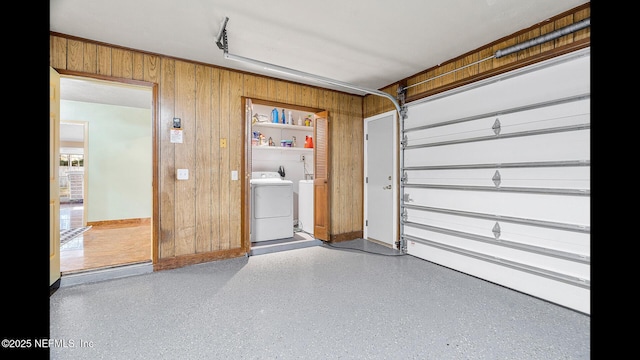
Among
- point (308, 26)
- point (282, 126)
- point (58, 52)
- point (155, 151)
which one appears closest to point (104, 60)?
point (58, 52)

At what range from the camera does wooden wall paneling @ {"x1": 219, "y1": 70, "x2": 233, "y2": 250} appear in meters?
3.70

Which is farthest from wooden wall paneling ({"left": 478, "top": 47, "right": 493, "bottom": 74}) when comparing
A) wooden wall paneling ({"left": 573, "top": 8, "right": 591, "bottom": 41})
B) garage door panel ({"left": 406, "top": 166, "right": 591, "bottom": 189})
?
garage door panel ({"left": 406, "top": 166, "right": 591, "bottom": 189})

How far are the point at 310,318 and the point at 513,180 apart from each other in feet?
7.67

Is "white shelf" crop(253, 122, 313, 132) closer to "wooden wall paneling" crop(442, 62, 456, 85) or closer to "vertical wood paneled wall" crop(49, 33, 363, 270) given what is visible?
"vertical wood paneled wall" crop(49, 33, 363, 270)

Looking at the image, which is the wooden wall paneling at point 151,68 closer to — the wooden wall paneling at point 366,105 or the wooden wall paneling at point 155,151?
the wooden wall paneling at point 155,151

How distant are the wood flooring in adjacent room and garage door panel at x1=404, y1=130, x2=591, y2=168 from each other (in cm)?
377

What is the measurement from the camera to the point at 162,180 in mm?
3348

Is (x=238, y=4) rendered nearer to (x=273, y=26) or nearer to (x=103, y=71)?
(x=273, y=26)

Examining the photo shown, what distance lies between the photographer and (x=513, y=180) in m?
2.81

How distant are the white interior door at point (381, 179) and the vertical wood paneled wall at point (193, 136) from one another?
156cm

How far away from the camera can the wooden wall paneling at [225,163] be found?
3.70m

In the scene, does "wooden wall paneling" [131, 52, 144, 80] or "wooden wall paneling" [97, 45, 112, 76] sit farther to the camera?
"wooden wall paneling" [131, 52, 144, 80]

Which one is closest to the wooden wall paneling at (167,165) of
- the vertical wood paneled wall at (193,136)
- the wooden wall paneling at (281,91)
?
the vertical wood paneled wall at (193,136)

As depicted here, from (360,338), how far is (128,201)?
573cm
